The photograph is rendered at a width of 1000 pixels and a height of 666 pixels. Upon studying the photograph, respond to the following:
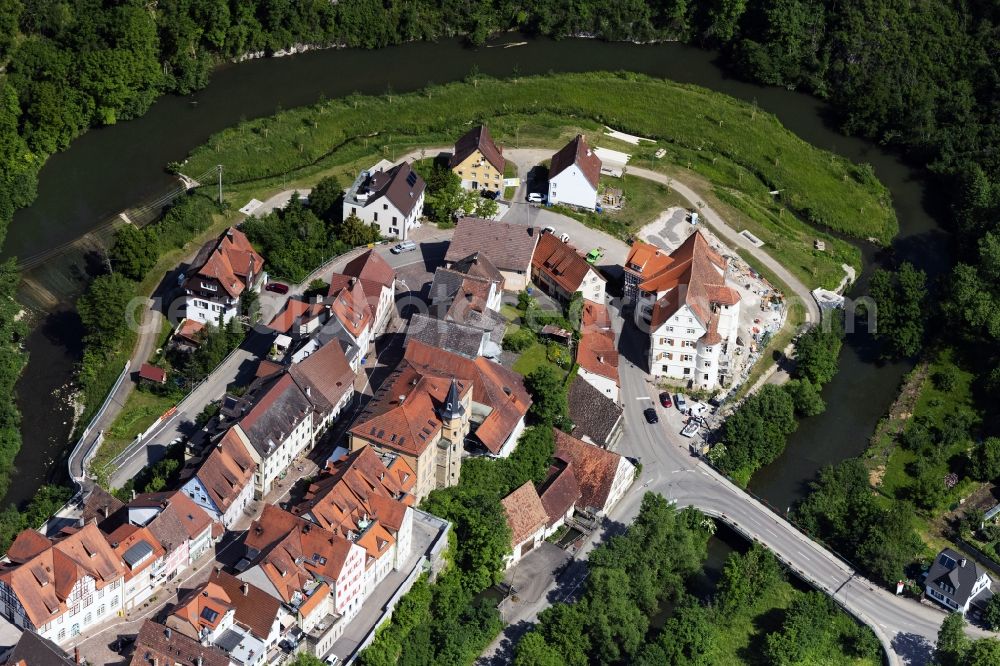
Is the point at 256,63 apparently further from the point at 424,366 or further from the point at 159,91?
the point at 424,366

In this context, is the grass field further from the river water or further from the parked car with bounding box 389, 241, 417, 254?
the parked car with bounding box 389, 241, 417, 254

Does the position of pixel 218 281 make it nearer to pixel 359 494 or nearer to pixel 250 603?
pixel 359 494

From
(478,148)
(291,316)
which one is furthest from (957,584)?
(478,148)

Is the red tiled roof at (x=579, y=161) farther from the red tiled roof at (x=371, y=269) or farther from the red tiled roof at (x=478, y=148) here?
the red tiled roof at (x=371, y=269)

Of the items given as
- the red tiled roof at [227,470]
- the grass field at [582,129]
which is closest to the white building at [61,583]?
the red tiled roof at [227,470]

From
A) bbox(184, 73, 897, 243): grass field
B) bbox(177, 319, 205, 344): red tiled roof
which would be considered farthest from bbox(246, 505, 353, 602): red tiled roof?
bbox(184, 73, 897, 243): grass field

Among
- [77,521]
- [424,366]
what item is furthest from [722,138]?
[77,521]
